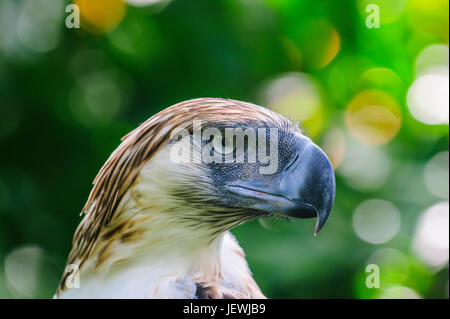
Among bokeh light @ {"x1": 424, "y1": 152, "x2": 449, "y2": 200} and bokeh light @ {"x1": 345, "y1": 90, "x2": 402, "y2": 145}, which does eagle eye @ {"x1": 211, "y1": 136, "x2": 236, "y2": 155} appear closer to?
bokeh light @ {"x1": 345, "y1": 90, "x2": 402, "y2": 145}

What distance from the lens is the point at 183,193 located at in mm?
1981

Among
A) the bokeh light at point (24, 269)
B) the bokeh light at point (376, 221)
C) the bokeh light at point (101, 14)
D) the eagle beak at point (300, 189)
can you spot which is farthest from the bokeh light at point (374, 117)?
the bokeh light at point (24, 269)

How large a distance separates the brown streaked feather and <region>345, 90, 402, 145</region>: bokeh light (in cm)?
206

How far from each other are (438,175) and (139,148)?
2660 mm

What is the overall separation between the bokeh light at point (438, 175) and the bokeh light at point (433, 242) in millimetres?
276

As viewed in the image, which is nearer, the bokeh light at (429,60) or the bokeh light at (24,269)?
the bokeh light at (24,269)

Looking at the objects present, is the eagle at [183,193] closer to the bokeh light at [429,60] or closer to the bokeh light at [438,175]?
the bokeh light at [438,175]

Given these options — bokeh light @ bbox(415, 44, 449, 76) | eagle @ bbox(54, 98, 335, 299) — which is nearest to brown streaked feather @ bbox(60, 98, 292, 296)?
eagle @ bbox(54, 98, 335, 299)

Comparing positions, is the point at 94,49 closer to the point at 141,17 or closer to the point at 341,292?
the point at 141,17

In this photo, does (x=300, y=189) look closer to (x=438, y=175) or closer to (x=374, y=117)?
(x=374, y=117)

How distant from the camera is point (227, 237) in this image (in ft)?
8.04

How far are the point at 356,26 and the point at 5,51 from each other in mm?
2517

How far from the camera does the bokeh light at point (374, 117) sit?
394 cm

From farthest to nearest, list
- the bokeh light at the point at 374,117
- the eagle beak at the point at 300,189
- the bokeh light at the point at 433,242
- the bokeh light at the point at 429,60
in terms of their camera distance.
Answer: the bokeh light at the point at 429,60 → the bokeh light at the point at 374,117 → the bokeh light at the point at 433,242 → the eagle beak at the point at 300,189
